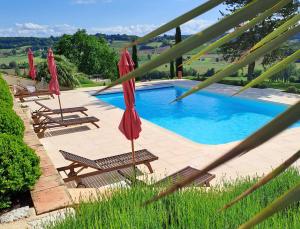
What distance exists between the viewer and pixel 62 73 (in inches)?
931

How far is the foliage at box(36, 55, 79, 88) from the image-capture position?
23656 millimetres

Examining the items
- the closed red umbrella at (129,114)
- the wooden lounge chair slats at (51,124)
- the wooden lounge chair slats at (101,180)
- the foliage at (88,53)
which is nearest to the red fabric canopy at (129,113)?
the closed red umbrella at (129,114)

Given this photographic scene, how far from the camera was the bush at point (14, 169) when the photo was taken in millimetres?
4262

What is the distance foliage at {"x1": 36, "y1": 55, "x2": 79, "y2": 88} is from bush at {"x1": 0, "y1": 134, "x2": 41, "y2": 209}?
64.6 feet

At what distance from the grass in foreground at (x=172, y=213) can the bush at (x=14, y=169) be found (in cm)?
124

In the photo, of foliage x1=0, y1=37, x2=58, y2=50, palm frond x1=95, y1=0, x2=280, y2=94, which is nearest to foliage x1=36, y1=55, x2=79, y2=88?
palm frond x1=95, y1=0, x2=280, y2=94

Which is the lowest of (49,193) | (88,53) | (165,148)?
(165,148)

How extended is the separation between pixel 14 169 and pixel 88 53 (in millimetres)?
39846

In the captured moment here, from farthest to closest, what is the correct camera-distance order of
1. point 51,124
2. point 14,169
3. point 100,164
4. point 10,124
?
point 51,124 < point 100,164 < point 10,124 < point 14,169

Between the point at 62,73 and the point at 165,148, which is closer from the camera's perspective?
the point at 165,148

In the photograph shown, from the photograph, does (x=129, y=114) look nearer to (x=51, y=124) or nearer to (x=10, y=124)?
(x=10, y=124)

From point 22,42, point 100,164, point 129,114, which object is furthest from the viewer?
point 22,42

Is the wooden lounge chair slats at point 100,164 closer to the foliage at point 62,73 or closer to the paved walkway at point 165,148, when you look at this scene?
the paved walkway at point 165,148

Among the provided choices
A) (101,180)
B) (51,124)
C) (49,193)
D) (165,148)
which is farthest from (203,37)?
(51,124)
